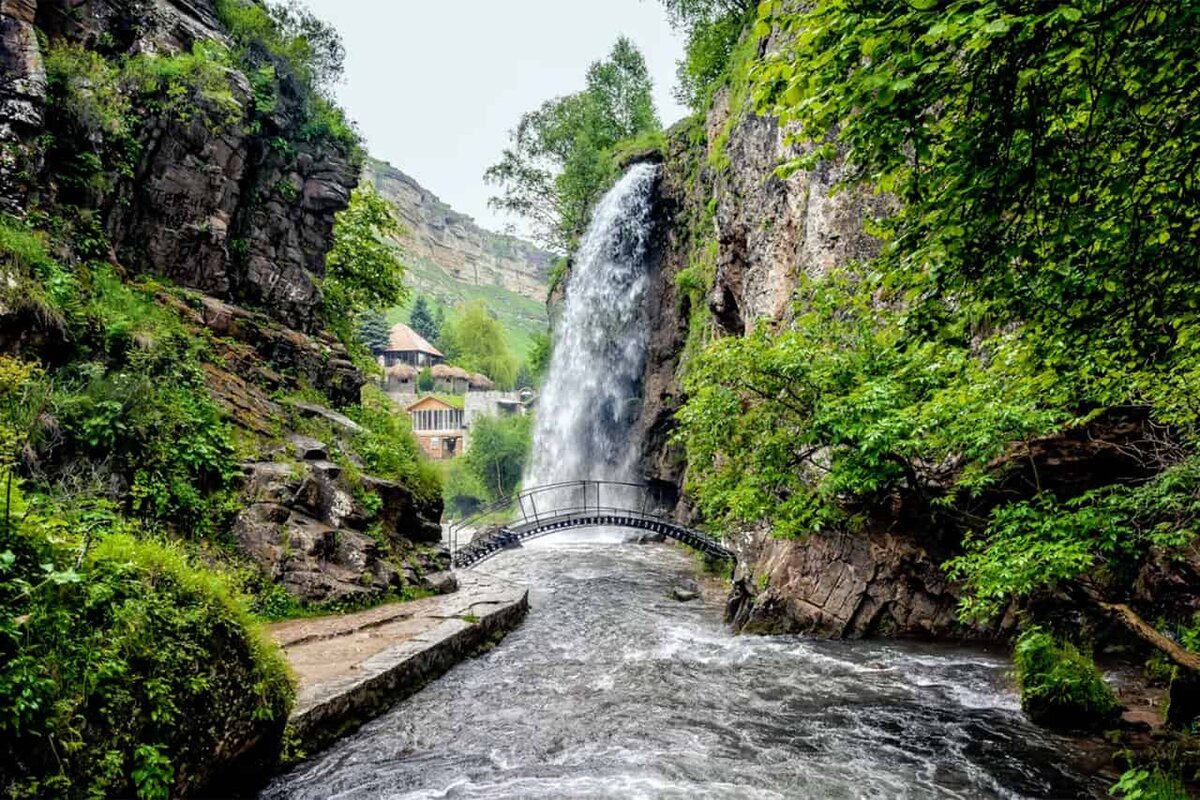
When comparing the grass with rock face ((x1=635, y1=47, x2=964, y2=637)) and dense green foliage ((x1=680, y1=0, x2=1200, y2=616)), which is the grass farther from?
dense green foliage ((x1=680, y1=0, x2=1200, y2=616))

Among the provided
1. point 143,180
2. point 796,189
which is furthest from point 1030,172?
point 143,180

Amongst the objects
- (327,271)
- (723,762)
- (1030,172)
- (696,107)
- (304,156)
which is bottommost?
(723,762)

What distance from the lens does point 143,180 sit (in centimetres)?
1266

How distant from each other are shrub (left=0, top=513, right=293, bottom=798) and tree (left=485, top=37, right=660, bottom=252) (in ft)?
105

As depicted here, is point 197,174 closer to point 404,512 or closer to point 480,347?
point 404,512

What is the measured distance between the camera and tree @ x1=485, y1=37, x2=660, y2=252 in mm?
35031

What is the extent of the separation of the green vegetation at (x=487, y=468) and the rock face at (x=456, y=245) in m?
73.9

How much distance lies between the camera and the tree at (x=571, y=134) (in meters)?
35.0

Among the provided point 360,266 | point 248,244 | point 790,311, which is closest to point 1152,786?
point 790,311

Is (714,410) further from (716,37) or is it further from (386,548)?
(716,37)

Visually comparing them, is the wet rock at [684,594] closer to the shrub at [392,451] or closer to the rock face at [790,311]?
the rock face at [790,311]

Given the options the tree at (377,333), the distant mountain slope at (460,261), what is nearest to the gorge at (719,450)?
the tree at (377,333)

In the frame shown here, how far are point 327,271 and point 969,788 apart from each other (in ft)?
64.7

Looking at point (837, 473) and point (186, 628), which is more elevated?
point (837, 473)
